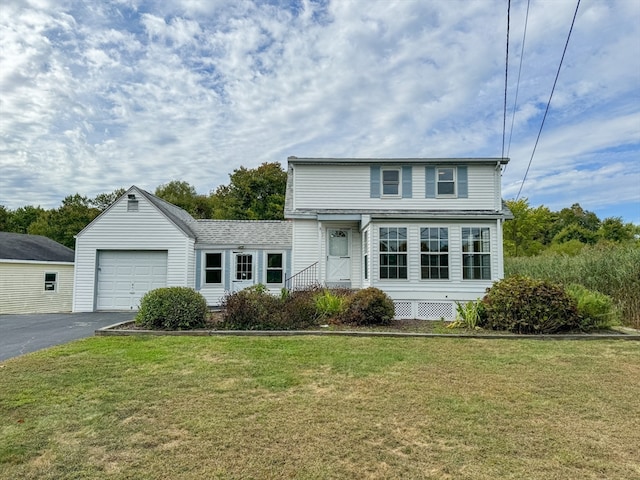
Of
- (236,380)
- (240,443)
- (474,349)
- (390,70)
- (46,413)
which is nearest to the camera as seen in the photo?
(240,443)

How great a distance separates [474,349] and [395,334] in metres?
1.89

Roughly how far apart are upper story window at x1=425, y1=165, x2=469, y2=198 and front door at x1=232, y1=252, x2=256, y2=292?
7878 millimetres

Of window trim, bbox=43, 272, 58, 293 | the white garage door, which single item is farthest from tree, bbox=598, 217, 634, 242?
window trim, bbox=43, 272, 58, 293

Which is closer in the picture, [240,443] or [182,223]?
[240,443]

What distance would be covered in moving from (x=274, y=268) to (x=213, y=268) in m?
2.67

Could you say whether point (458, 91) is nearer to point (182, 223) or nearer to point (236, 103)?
point (236, 103)

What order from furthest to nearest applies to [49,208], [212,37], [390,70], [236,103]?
[49,208] < [236,103] < [390,70] < [212,37]

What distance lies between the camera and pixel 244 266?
16984mm

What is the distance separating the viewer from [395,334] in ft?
29.5

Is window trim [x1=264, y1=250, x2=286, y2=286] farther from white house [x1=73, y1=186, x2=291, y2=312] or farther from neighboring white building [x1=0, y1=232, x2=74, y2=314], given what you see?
neighboring white building [x1=0, y1=232, x2=74, y2=314]

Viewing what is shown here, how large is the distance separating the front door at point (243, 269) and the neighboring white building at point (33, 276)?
1132 cm

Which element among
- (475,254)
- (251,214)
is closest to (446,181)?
(475,254)

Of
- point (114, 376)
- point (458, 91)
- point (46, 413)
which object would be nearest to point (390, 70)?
point (458, 91)

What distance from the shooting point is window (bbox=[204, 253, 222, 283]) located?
1691 centimetres
